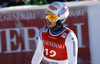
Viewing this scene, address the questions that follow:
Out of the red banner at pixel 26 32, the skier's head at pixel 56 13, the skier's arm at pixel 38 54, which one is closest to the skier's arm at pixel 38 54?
the skier's arm at pixel 38 54

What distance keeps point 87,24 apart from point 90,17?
0.15 m

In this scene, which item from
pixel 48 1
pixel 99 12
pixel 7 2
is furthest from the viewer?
pixel 7 2

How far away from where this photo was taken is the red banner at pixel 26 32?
5848 millimetres

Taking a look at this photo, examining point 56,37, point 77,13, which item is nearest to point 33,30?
point 77,13

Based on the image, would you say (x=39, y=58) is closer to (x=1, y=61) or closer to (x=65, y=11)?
(x=65, y=11)

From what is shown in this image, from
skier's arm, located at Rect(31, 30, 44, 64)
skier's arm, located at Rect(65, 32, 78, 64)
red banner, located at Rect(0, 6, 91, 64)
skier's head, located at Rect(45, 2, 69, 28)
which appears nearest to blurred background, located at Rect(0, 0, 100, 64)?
red banner, located at Rect(0, 6, 91, 64)

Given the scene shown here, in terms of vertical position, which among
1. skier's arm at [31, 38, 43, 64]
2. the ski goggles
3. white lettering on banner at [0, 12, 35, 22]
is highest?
white lettering on banner at [0, 12, 35, 22]

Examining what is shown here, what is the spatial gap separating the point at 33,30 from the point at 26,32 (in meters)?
0.15

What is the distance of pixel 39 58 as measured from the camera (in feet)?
11.7

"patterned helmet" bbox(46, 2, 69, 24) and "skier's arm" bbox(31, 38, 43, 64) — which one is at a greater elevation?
"patterned helmet" bbox(46, 2, 69, 24)

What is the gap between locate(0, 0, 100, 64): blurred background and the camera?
5.82m

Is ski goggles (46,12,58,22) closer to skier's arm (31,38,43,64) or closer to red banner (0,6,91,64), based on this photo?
skier's arm (31,38,43,64)

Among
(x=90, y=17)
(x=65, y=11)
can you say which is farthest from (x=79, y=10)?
(x=65, y=11)

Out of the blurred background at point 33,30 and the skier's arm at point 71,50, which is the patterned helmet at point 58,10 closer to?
the skier's arm at point 71,50
